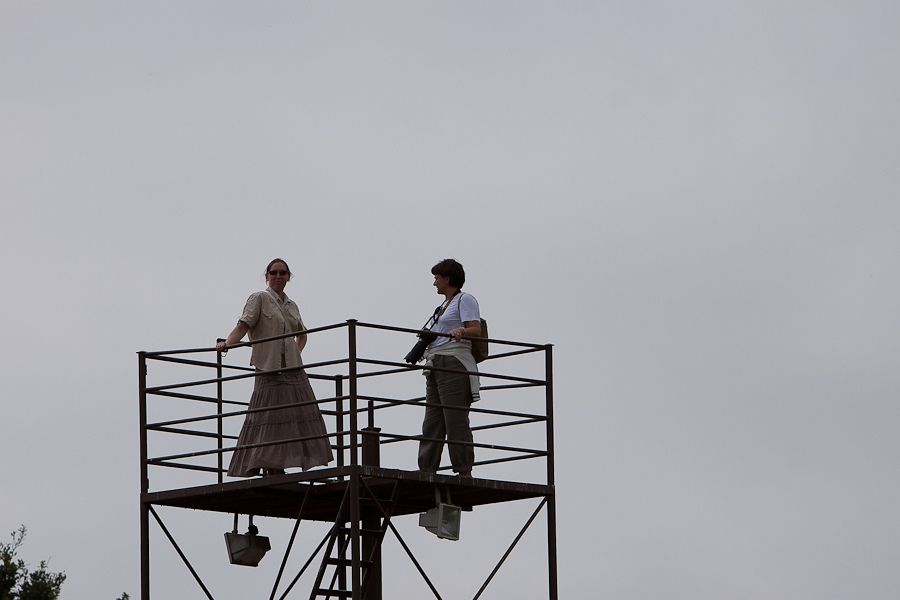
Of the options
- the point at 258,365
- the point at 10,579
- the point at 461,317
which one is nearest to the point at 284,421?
the point at 258,365

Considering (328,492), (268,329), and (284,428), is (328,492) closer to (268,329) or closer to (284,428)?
(284,428)

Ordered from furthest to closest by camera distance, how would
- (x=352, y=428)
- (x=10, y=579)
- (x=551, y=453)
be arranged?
(x=10, y=579)
(x=551, y=453)
(x=352, y=428)

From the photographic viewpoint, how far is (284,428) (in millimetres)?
23719

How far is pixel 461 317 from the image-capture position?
78.0 ft

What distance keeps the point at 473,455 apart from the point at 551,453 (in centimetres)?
98

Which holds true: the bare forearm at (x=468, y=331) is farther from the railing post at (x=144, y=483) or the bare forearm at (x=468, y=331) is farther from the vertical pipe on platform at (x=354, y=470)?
the railing post at (x=144, y=483)

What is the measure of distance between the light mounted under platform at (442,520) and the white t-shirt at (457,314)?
1.62 metres

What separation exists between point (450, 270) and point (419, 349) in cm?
88

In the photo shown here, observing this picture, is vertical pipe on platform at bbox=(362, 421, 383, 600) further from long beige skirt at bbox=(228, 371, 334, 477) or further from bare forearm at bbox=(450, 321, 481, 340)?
bare forearm at bbox=(450, 321, 481, 340)

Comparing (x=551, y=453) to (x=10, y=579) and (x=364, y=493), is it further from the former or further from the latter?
(x=10, y=579)

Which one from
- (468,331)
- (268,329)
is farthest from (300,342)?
(468,331)

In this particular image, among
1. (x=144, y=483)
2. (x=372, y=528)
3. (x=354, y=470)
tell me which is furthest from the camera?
(x=372, y=528)

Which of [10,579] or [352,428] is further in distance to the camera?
[10,579]

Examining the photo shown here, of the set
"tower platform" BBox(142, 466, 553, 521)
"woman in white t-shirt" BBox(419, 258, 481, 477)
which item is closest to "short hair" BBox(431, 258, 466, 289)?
"woman in white t-shirt" BBox(419, 258, 481, 477)
